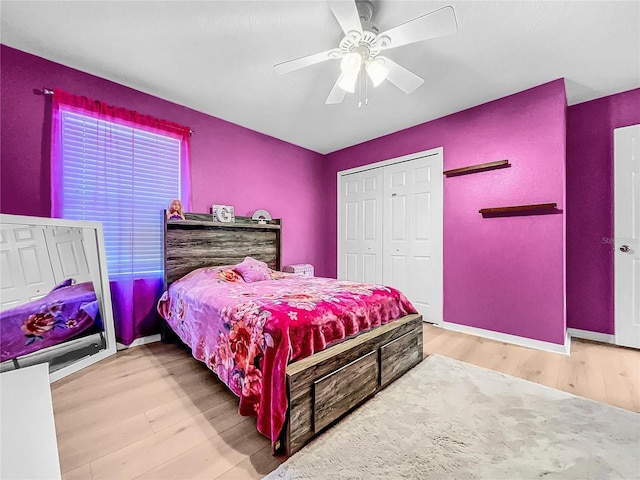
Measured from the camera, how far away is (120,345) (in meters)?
2.64

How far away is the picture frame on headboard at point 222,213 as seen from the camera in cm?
331

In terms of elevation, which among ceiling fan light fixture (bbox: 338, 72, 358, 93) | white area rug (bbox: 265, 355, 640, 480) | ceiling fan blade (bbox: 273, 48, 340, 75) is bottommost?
white area rug (bbox: 265, 355, 640, 480)

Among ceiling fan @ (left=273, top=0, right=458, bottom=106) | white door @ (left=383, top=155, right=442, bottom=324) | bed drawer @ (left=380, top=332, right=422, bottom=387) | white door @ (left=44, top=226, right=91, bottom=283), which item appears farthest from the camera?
white door @ (left=383, top=155, right=442, bottom=324)

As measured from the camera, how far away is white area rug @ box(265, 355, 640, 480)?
4.17ft

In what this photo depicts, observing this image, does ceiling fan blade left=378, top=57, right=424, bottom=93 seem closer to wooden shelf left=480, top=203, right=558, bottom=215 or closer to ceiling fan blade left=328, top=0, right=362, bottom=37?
ceiling fan blade left=328, top=0, right=362, bottom=37

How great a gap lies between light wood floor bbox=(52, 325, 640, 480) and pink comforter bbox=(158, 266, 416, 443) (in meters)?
0.20

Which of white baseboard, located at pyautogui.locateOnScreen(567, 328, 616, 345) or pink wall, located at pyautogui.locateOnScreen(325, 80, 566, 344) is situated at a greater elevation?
pink wall, located at pyautogui.locateOnScreen(325, 80, 566, 344)

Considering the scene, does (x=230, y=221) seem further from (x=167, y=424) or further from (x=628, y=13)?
(x=628, y=13)

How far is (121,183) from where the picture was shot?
2.66 m

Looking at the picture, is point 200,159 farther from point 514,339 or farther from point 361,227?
point 514,339

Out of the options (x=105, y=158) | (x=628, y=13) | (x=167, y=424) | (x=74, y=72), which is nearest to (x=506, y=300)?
(x=628, y=13)

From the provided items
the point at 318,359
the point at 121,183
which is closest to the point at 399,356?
the point at 318,359

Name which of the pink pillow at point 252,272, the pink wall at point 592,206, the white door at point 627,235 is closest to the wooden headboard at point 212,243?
the pink pillow at point 252,272

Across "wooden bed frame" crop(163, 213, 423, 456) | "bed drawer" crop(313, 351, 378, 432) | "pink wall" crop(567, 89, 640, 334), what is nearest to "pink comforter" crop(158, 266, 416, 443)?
"wooden bed frame" crop(163, 213, 423, 456)
